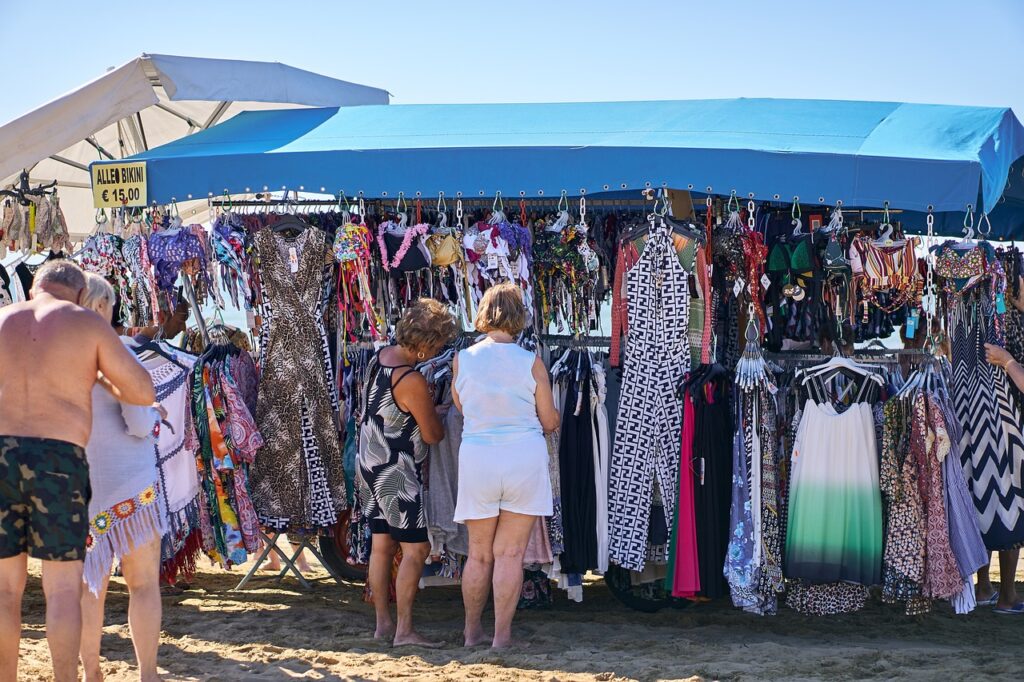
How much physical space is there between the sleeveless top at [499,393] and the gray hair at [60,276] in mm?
1625

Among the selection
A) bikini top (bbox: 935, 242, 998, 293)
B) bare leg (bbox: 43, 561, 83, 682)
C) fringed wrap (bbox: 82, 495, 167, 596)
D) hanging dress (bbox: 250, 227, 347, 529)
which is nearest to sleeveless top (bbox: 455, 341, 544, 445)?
hanging dress (bbox: 250, 227, 347, 529)

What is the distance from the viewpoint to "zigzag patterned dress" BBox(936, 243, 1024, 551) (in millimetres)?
5344

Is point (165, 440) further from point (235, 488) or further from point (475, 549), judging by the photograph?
point (475, 549)

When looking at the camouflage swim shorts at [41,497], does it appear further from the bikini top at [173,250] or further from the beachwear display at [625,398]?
the bikini top at [173,250]

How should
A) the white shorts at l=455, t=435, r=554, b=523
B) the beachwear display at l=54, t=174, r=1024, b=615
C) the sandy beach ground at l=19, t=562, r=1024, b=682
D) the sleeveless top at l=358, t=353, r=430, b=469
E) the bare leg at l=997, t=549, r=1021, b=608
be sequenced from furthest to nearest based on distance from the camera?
the bare leg at l=997, t=549, r=1021, b=608 → the beachwear display at l=54, t=174, r=1024, b=615 → the sleeveless top at l=358, t=353, r=430, b=469 → the white shorts at l=455, t=435, r=554, b=523 → the sandy beach ground at l=19, t=562, r=1024, b=682

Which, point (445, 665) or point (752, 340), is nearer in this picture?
point (445, 665)

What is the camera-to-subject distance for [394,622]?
556cm

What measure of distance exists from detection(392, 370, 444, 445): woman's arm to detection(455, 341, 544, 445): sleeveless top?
0.77ft

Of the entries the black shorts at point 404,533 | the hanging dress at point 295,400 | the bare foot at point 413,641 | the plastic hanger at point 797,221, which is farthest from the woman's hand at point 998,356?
the hanging dress at point 295,400

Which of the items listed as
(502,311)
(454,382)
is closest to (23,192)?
(454,382)

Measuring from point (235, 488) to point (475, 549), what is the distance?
1.51m

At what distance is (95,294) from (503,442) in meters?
1.73

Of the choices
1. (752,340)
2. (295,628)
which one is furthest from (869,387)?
(295,628)

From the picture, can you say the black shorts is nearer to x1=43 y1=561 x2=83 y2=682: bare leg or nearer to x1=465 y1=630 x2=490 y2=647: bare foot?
x1=465 y1=630 x2=490 y2=647: bare foot
